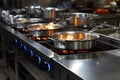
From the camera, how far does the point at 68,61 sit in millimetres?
1304

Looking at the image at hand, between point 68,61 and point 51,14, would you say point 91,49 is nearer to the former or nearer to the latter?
point 68,61

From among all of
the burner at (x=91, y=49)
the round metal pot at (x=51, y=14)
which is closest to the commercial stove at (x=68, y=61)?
the burner at (x=91, y=49)

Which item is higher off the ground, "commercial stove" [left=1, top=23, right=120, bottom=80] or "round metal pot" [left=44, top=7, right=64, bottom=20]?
"round metal pot" [left=44, top=7, right=64, bottom=20]

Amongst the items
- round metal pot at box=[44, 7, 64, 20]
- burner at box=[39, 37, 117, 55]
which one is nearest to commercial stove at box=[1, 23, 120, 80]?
burner at box=[39, 37, 117, 55]

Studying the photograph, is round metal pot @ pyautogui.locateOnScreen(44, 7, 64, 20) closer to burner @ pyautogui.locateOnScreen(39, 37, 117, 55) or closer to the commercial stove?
the commercial stove

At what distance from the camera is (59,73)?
1.31 metres

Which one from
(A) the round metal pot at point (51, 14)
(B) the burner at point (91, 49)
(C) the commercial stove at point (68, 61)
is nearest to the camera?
(C) the commercial stove at point (68, 61)

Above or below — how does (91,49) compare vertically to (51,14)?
below

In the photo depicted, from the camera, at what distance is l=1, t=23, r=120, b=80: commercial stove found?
1.14 meters

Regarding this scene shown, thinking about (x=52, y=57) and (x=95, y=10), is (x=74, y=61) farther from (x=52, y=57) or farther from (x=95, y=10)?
(x=95, y=10)

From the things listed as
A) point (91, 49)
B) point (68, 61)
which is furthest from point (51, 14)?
point (68, 61)

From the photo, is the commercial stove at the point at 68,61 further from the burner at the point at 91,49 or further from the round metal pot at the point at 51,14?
the round metal pot at the point at 51,14

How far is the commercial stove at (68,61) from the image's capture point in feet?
3.72

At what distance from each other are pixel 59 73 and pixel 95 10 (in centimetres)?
194
